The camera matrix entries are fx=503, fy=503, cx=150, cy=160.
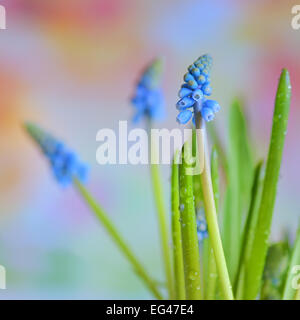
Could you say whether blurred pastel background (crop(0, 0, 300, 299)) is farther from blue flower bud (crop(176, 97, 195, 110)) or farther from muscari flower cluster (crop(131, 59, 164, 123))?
blue flower bud (crop(176, 97, 195, 110))

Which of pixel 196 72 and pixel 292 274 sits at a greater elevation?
pixel 196 72

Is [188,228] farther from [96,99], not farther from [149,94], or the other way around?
[96,99]

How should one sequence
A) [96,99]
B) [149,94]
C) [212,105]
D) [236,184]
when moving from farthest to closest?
1. [96,99]
2. [149,94]
3. [236,184]
4. [212,105]

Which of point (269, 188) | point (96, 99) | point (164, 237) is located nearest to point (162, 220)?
point (164, 237)

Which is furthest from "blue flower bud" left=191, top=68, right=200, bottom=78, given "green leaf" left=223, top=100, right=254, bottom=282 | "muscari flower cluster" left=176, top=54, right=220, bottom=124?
"green leaf" left=223, top=100, right=254, bottom=282

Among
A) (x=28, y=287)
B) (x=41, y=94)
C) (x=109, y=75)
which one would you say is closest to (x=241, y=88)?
(x=109, y=75)
